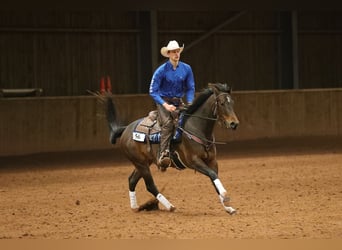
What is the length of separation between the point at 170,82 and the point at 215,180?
1.63 m

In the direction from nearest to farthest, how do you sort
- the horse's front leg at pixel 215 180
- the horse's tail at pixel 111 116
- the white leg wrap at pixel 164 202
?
the horse's front leg at pixel 215 180 < the white leg wrap at pixel 164 202 < the horse's tail at pixel 111 116

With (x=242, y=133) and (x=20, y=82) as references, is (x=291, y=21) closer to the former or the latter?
(x=242, y=133)

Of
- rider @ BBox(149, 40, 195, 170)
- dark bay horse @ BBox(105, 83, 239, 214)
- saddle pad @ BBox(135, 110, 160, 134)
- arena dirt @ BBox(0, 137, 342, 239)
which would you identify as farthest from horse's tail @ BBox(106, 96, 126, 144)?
rider @ BBox(149, 40, 195, 170)

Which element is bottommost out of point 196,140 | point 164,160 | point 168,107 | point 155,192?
point 155,192

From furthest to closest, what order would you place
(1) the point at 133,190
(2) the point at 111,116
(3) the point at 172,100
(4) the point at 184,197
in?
(4) the point at 184,197, (2) the point at 111,116, (1) the point at 133,190, (3) the point at 172,100

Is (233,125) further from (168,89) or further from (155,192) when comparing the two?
(155,192)

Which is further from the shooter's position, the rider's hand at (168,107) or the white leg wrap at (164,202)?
the white leg wrap at (164,202)

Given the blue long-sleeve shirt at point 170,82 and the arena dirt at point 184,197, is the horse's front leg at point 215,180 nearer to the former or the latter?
the arena dirt at point 184,197

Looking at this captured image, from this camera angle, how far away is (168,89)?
36.9ft

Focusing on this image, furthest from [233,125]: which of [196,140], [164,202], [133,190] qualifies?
[133,190]

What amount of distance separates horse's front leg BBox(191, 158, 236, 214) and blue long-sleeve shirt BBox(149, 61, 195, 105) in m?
1.02

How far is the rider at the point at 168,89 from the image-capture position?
11086 mm

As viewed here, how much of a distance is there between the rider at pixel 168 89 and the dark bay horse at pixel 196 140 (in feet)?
0.61

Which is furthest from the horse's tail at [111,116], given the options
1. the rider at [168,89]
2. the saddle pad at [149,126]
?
the rider at [168,89]
